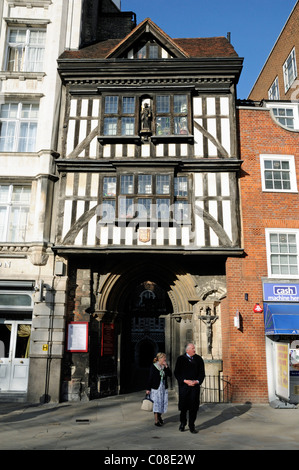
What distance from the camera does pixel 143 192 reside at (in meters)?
14.0

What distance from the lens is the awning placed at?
40.3 feet

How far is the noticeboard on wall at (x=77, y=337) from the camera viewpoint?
13.4m

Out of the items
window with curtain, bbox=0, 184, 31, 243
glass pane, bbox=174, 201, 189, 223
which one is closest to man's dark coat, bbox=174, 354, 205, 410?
glass pane, bbox=174, 201, 189, 223

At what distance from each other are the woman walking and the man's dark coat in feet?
1.77

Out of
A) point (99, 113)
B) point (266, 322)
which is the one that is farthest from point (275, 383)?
point (99, 113)

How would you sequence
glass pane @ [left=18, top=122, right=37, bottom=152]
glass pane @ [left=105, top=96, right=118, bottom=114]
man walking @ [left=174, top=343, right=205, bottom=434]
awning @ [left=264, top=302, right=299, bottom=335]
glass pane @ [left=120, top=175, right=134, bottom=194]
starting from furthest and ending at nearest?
glass pane @ [left=18, top=122, right=37, bottom=152] → glass pane @ [left=105, top=96, right=118, bottom=114] → glass pane @ [left=120, top=175, right=134, bottom=194] → awning @ [left=264, top=302, right=299, bottom=335] → man walking @ [left=174, top=343, right=205, bottom=434]

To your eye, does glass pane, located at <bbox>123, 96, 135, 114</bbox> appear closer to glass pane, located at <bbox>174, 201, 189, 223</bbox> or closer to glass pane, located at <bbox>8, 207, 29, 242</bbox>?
glass pane, located at <bbox>174, 201, 189, 223</bbox>

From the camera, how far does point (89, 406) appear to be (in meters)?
12.1

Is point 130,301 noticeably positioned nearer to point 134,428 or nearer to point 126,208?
point 126,208

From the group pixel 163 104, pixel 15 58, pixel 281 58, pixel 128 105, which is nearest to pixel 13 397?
pixel 128 105

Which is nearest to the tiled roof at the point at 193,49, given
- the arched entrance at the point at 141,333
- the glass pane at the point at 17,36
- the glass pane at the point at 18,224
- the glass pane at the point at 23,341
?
the glass pane at the point at 17,36

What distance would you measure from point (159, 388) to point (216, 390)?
4809mm

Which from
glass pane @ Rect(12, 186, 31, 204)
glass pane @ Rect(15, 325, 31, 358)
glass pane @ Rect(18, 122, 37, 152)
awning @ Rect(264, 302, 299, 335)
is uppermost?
glass pane @ Rect(18, 122, 37, 152)

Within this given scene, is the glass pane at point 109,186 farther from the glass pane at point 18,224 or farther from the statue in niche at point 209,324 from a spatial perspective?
the statue in niche at point 209,324
